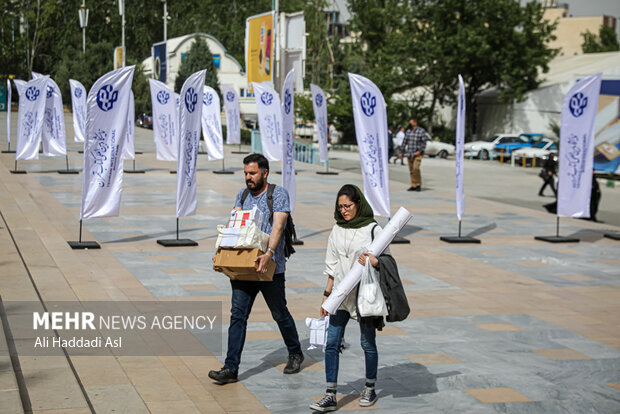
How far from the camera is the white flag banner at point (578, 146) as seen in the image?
14711 millimetres

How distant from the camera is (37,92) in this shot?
23.1 m

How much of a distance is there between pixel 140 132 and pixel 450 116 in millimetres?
20354

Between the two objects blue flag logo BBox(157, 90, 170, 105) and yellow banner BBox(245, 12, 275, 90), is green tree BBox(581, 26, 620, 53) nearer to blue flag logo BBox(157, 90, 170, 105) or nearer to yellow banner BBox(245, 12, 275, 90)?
yellow banner BBox(245, 12, 275, 90)

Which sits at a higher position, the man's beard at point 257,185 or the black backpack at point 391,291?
the man's beard at point 257,185

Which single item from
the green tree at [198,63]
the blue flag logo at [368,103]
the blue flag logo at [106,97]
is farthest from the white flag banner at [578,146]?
the green tree at [198,63]

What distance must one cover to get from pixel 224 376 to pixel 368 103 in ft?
26.2

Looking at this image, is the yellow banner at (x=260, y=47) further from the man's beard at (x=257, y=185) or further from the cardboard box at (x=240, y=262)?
the cardboard box at (x=240, y=262)

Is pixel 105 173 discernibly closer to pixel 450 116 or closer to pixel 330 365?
pixel 330 365

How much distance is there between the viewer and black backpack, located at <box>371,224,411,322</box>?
6.01 metres

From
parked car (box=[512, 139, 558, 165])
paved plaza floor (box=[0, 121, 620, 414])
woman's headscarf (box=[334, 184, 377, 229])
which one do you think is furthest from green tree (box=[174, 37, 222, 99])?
woman's headscarf (box=[334, 184, 377, 229])

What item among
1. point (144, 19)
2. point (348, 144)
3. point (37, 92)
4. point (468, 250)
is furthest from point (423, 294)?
point (144, 19)

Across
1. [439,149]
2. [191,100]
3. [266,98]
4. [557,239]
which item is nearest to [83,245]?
[191,100]

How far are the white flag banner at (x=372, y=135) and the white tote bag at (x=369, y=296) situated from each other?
7.82 meters

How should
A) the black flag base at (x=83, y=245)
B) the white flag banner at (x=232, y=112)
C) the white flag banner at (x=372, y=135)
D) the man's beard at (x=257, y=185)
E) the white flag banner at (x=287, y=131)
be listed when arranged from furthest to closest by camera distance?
the white flag banner at (x=232, y=112) < the white flag banner at (x=287, y=131) < the white flag banner at (x=372, y=135) < the black flag base at (x=83, y=245) < the man's beard at (x=257, y=185)
